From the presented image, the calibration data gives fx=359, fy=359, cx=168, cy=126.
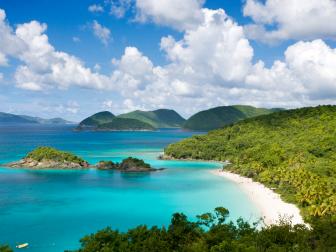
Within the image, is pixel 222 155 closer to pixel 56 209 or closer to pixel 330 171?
pixel 330 171

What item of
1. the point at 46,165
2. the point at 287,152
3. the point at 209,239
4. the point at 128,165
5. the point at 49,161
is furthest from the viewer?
the point at 49,161

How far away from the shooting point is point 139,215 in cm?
4931

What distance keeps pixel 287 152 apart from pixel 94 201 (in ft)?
152

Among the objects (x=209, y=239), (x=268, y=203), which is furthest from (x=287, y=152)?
(x=209, y=239)

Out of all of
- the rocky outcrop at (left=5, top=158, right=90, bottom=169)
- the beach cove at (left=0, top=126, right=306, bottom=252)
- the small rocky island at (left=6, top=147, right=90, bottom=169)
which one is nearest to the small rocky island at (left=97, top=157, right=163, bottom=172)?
the beach cove at (left=0, top=126, right=306, bottom=252)

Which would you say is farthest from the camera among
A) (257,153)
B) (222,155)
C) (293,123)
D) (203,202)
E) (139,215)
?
(293,123)

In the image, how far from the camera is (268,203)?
175 feet

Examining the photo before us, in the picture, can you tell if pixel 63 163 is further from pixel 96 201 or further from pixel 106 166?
pixel 96 201

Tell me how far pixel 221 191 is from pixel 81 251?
1608 inches

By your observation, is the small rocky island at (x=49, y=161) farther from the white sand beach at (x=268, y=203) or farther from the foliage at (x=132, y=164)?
the white sand beach at (x=268, y=203)

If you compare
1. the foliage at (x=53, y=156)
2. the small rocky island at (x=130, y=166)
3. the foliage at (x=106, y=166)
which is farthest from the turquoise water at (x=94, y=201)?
the foliage at (x=53, y=156)

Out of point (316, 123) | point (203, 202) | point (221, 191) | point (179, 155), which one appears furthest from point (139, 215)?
point (316, 123)

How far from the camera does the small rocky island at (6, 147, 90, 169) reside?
9112cm

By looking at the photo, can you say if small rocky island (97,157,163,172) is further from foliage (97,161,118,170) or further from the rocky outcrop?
the rocky outcrop
